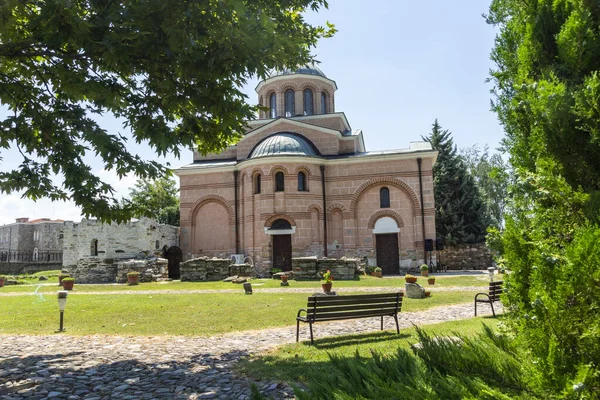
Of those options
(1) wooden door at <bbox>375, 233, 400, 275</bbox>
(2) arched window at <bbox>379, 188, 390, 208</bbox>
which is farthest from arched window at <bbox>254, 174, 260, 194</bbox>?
(1) wooden door at <bbox>375, 233, 400, 275</bbox>

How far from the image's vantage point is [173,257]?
1035 inches

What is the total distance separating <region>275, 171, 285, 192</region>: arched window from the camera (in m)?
24.3

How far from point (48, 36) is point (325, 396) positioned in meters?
4.84

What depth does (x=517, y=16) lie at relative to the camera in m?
3.11

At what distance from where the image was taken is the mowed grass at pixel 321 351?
529 centimetres

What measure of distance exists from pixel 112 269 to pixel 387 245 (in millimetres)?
15295

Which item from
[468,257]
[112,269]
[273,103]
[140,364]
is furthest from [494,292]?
[273,103]

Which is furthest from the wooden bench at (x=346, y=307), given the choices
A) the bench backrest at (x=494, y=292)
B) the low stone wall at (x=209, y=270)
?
the low stone wall at (x=209, y=270)

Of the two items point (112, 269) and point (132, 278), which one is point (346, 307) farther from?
point (112, 269)

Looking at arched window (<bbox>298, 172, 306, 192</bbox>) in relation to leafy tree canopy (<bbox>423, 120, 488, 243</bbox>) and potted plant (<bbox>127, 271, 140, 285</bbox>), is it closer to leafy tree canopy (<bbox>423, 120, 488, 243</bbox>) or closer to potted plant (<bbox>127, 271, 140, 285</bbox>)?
potted plant (<bbox>127, 271, 140, 285</bbox>)

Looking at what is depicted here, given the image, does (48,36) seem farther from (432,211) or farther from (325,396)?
(432,211)

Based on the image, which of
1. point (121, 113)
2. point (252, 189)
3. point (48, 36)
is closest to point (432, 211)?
point (252, 189)

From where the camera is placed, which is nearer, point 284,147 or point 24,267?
point 284,147

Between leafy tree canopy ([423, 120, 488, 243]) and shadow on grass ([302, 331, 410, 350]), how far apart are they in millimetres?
23737
